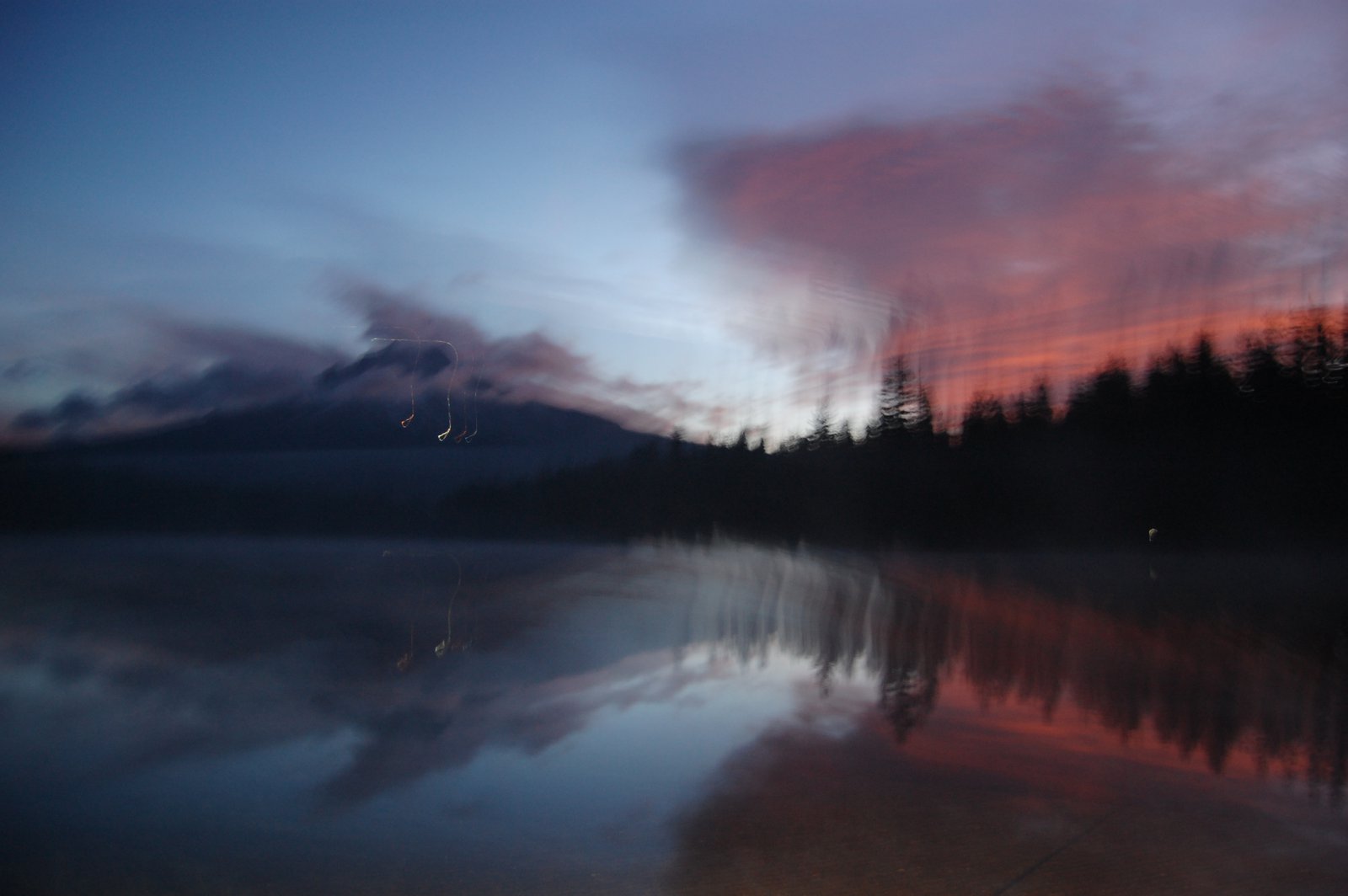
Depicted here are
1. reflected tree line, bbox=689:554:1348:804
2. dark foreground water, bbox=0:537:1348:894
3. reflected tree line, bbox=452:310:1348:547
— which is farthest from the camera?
reflected tree line, bbox=452:310:1348:547

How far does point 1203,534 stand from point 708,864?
38603 millimetres

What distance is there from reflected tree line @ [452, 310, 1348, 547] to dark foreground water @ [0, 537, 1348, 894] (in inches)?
1010

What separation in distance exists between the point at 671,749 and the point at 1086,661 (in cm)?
635

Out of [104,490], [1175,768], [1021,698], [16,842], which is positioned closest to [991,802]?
[1175,768]

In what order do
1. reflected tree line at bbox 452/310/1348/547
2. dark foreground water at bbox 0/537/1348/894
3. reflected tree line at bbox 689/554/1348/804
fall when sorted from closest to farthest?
1. dark foreground water at bbox 0/537/1348/894
2. reflected tree line at bbox 689/554/1348/804
3. reflected tree line at bbox 452/310/1348/547

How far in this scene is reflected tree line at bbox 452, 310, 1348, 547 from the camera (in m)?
38.9

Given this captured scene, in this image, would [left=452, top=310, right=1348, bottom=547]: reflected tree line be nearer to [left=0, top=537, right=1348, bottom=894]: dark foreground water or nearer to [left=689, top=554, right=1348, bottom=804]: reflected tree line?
[left=689, top=554, right=1348, bottom=804]: reflected tree line

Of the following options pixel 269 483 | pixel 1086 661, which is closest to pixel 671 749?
pixel 1086 661

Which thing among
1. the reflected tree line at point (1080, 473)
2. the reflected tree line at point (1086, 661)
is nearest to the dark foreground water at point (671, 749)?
the reflected tree line at point (1086, 661)

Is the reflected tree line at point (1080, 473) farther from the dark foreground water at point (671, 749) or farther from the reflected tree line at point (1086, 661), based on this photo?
the dark foreground water at point (671, 749)

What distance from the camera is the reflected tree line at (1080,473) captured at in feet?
128

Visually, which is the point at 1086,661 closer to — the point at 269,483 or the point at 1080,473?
the point at 1080,473

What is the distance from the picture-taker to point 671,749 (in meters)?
7.29

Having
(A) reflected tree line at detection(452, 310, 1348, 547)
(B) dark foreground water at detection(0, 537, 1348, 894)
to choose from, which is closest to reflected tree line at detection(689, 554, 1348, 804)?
(B) dark foreground water at detection(0, 537, 1348, 894)
